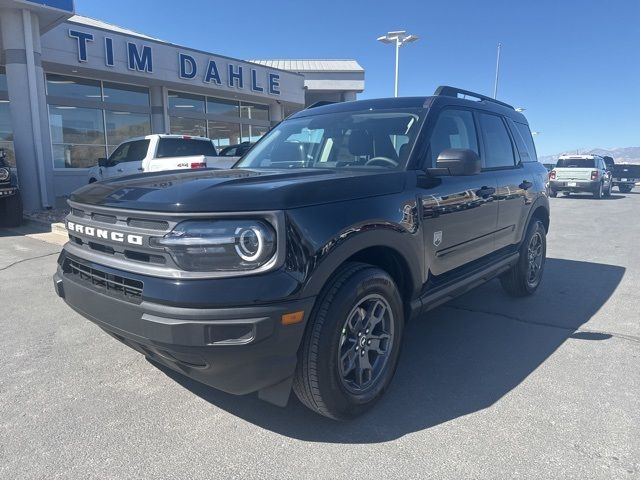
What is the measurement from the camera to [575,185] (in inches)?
812

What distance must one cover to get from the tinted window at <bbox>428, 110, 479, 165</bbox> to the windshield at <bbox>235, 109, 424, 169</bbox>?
0.66 feet

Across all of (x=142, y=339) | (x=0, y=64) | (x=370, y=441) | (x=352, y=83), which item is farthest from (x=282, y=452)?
(x=352, y=83)

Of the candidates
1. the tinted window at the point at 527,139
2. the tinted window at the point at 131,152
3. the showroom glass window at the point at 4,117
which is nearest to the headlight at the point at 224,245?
the tinted window at the point at 527,139

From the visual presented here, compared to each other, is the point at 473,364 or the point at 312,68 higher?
the point at 312,68

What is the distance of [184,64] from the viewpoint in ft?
52.4

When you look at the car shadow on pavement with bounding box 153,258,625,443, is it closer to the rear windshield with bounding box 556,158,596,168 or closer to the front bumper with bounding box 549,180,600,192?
the front bumper with bounding box 549,180,600,192

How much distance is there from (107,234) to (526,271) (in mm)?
4098

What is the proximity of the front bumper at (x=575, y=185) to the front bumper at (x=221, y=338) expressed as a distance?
20.9m

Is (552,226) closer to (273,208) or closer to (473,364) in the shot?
(473,364)

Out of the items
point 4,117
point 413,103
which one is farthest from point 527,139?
point 4,117

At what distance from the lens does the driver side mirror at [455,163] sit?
3.00 m

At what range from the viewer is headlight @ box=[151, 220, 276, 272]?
7.04ft

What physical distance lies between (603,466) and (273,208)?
6.62 feet

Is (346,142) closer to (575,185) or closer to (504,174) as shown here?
(504,174)
